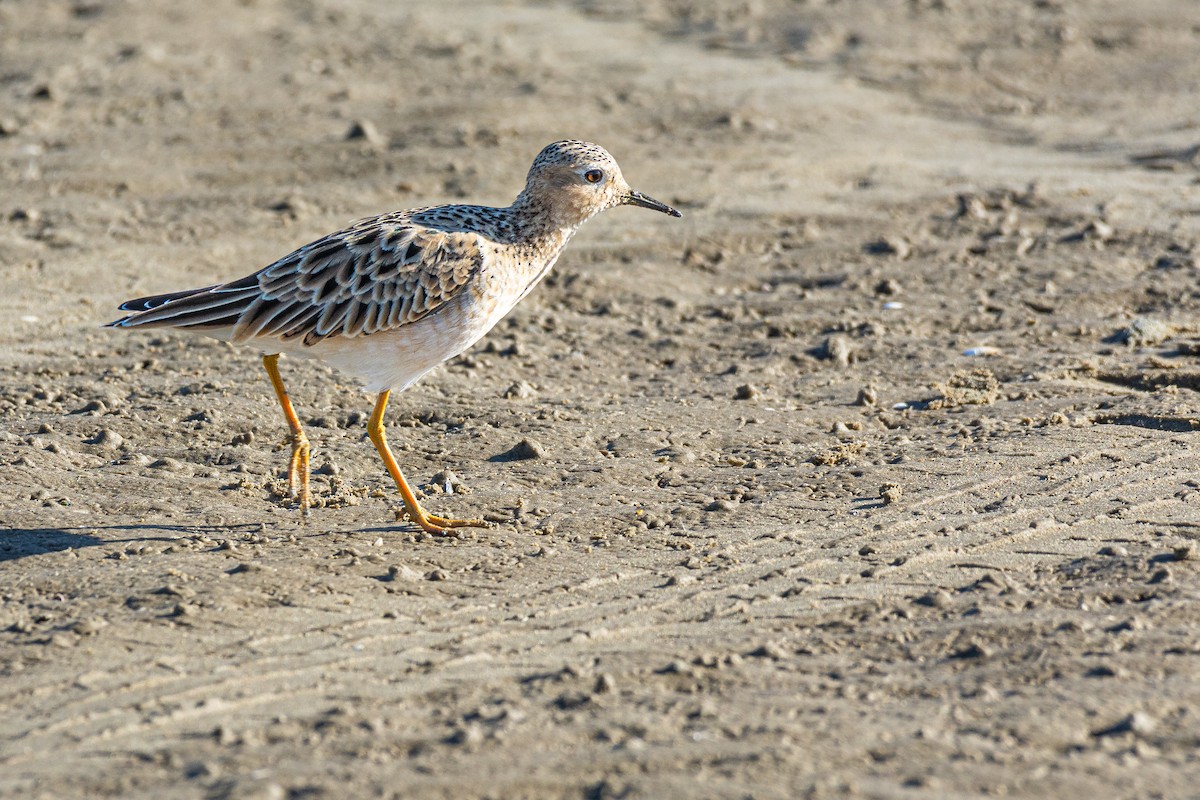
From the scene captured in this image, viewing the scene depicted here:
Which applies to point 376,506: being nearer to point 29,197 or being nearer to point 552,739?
point 552,739

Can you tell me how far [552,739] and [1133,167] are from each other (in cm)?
950

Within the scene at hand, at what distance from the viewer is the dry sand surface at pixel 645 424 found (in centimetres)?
539

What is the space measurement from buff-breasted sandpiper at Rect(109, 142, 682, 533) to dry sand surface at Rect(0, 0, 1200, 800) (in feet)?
2.27

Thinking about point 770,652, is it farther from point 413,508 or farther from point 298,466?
point 298,466

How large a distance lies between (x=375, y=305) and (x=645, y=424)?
2.07 m

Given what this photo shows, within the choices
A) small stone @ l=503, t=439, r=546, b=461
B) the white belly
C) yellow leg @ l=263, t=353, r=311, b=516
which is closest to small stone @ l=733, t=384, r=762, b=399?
small stone @ l=503, t=439, r=546, b=461

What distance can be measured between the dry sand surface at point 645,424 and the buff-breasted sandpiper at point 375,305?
0.69m

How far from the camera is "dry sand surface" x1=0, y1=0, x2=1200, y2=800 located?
5.39 m

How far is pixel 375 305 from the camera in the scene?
24.2 ft

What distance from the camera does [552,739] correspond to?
17.4 feet

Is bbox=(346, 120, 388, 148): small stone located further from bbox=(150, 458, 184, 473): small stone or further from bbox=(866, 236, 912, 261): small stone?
bbox=(150, 458, 184, 473): small stone

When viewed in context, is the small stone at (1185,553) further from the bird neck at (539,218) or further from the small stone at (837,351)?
the bird neck at (539,218)

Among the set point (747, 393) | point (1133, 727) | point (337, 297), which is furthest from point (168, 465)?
point (1133, 727)

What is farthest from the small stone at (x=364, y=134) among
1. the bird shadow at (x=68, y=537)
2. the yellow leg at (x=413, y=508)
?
the bird shadow at (x=68, y=537)
